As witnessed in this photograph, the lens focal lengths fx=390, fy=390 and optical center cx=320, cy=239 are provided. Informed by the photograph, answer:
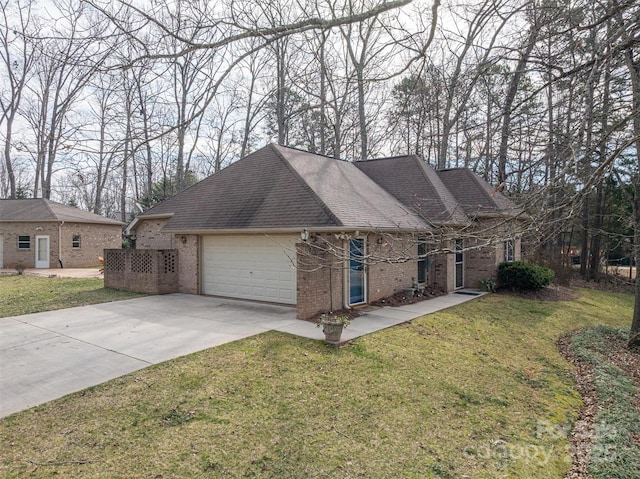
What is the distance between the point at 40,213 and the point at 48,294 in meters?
14.1

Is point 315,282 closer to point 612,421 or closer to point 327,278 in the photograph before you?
point 327,278

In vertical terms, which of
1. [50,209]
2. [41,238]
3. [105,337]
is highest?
[50,209]

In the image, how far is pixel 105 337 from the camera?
26.2 feet

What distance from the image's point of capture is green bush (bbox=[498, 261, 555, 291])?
1448 cm

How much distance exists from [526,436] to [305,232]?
641 cm

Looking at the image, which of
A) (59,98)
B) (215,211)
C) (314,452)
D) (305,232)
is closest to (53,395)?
(314,452)

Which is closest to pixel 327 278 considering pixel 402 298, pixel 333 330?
pixel 333 330

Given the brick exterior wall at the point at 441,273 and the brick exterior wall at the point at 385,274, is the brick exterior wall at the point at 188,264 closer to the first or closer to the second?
the brick exterior wall at the point at 385,274

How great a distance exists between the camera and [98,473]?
145 inches

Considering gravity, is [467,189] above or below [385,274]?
above

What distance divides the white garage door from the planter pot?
3.64m

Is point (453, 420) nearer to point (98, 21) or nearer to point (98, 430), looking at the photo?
point (98, 430)

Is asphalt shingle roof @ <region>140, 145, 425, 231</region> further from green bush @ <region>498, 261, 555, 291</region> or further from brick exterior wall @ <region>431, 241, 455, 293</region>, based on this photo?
green bush @ <region>498, 261, 555, 291</region>

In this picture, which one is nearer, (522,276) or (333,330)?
(333,330)
